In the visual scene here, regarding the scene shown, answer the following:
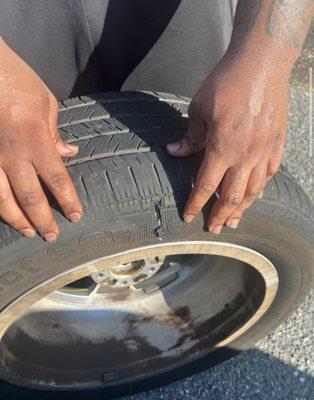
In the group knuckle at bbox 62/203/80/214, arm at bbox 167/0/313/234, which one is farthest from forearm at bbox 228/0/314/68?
knuckle at bbox 62/203/80/214

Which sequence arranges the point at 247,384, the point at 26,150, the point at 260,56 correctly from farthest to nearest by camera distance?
the point at 247,384
the point at 260,56
the point at 26,150

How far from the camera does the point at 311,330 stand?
7.27 ft

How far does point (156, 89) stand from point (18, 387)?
1051 millimetres

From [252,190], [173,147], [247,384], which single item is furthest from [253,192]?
[247,384]

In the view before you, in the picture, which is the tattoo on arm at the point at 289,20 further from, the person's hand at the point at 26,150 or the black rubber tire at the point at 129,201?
the person's hand at the point at 26,150

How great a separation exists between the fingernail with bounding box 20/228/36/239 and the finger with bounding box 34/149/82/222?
0.28ft

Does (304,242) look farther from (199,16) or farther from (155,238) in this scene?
(199,16)

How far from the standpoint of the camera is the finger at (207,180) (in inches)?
50.3

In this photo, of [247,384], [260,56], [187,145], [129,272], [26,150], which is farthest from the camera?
[247,384]

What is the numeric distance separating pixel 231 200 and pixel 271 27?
0.40 m

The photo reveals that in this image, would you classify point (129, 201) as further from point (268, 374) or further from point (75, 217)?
point (268, 374)

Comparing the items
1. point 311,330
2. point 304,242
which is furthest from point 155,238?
point 311,330

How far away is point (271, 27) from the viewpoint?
1.29 meters

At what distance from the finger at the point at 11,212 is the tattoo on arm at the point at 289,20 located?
66 cm
